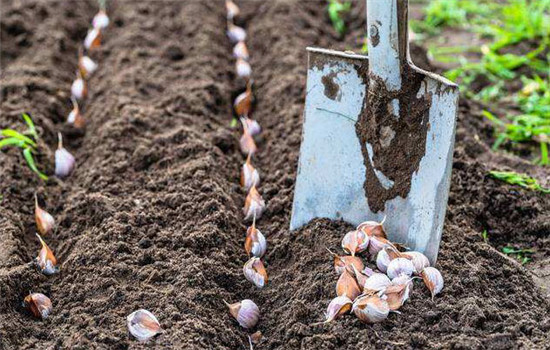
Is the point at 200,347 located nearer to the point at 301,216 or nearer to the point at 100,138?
the point at 301,216

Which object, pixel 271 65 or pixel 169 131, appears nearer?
pixel 169 131

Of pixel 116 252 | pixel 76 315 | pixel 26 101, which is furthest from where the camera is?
pixel 26 101

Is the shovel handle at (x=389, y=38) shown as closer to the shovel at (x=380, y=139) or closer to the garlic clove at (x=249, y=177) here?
the shovel at (x=380, y=139)

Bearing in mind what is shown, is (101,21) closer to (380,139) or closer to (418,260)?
(380,139)

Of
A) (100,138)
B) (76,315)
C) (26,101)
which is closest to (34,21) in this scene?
(26,101)

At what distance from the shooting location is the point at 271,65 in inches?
169

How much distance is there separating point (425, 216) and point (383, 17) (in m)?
0.69

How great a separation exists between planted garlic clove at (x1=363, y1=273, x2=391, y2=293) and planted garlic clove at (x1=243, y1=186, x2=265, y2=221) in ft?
2.41

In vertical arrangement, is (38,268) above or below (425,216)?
below

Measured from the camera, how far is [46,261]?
9.34 ft

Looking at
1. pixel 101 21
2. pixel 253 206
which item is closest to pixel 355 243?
pixel 253 206

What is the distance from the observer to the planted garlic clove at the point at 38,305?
8.58 ft

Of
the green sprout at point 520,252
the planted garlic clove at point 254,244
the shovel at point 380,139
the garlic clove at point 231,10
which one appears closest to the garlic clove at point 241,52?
the garlic clove at point 231,10

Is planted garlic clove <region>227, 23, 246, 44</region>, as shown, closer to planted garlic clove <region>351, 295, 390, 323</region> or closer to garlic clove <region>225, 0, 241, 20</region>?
garlic clove <region>225, 0, 241, 20</region>
